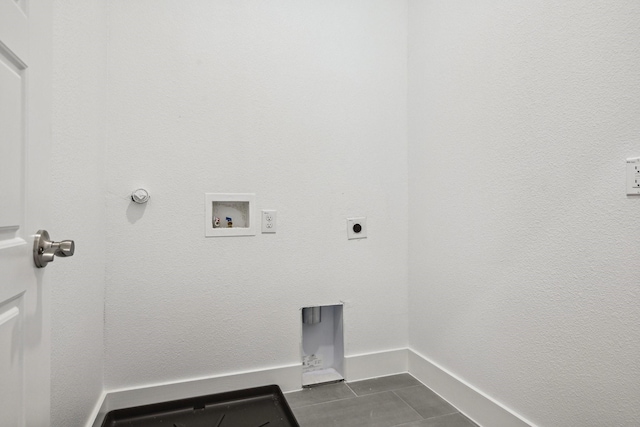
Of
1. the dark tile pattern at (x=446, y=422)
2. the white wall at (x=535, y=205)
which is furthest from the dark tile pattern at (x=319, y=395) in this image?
the white wall at (x=535, y=205)

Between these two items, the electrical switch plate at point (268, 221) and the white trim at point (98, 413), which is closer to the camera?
the white trim at point (98, 413)

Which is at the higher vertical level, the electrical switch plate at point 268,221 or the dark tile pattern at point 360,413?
the electrical switch plate at point 268,221

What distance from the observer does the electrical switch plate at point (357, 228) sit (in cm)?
193

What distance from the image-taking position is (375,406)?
1.65 meters

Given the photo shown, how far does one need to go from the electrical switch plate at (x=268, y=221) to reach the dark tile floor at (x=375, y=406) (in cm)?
85

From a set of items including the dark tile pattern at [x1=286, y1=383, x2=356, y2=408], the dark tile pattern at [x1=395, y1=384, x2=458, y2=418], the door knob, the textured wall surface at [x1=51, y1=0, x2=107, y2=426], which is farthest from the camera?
the dark tile pattern at [x1=286, y1=383, x2=356, y2=408]

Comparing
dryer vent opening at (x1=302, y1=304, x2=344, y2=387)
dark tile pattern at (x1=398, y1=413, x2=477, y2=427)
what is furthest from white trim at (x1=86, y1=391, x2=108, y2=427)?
dark tile pattern at (x1=398, y1=413, x2=477, y2=427)

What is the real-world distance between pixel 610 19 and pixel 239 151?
1.49 m

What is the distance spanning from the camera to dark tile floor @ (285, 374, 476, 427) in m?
1.52

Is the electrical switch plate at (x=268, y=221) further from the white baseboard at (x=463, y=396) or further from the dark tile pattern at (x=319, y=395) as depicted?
the white baseboard at (x=463, y=396)

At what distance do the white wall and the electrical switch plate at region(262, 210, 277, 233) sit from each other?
0.81m

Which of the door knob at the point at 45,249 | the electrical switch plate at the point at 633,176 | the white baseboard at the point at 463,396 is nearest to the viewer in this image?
the door knob at the point at 45,249

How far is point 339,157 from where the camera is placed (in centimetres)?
192

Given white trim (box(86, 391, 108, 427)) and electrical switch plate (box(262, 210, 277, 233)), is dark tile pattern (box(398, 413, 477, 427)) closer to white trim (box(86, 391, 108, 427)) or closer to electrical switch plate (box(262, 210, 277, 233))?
electrical switch plate (box(262, 210, 277, 233))
